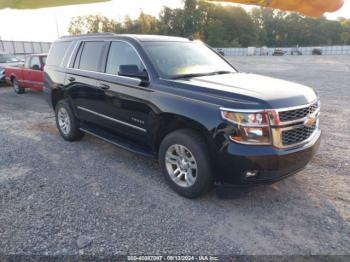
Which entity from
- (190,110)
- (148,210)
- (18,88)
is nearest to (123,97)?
(190,110)

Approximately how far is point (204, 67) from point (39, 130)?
14.0 ft

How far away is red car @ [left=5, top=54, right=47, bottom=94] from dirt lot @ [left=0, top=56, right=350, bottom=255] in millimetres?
5639

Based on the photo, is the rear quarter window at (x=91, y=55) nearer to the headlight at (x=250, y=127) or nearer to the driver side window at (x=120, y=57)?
the driver side window at (x=120, y=57)

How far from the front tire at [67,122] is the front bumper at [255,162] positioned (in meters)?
3.29

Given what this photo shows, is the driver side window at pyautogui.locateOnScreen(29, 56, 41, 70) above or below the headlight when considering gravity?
above

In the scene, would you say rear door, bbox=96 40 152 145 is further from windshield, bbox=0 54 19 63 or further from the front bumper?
windshield, bbox=0 54 19 63

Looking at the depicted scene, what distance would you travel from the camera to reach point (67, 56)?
18.5 feet

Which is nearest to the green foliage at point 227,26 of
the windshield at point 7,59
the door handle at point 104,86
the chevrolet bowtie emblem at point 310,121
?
the windshield at point 7,59

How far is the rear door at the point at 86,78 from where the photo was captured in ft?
16.0

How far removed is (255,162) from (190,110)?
2.96 feet

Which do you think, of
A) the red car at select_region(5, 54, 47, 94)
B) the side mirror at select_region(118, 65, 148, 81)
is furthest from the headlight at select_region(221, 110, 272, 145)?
the red car at select_region(5, 54, 47, 94)

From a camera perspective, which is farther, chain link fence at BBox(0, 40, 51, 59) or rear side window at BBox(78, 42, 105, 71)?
chain link fence at BBox(0, 40, 51, 59)

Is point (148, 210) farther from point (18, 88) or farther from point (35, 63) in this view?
point (18, 88)

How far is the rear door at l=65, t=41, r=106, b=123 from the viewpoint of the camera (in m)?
4.87
